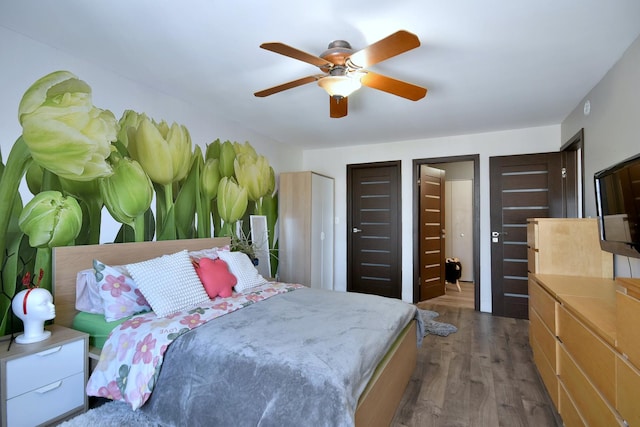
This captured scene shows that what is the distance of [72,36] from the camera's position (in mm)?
2068

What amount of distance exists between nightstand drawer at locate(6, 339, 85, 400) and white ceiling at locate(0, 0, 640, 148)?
70.6 inches

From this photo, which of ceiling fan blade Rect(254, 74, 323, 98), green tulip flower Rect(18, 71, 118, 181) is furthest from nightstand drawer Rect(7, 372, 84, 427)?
ceiling fan blade Rect(254, 74, 323, 98)

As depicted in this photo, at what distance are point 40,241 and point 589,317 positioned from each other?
3195 mm

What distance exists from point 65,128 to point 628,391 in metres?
3.26

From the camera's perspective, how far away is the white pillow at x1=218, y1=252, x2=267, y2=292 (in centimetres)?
270

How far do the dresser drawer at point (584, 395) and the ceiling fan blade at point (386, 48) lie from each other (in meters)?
1.79

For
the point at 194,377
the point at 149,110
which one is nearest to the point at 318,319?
the point at 194,377

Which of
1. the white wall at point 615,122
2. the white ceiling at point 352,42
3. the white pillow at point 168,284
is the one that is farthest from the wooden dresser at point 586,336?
the white pillow at point 168,284

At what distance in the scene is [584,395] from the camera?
4.98 feet

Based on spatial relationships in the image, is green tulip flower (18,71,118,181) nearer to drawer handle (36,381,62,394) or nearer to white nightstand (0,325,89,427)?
white nightstand (0,325,89,427)

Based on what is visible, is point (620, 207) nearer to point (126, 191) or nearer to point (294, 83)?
point (294, 83)

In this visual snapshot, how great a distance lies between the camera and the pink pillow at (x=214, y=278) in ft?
8.02

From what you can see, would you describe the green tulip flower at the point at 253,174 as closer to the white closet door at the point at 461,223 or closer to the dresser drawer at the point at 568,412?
the dresser drawer at the point at 568,412

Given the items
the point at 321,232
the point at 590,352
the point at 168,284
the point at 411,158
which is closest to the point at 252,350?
the point at 168,284
